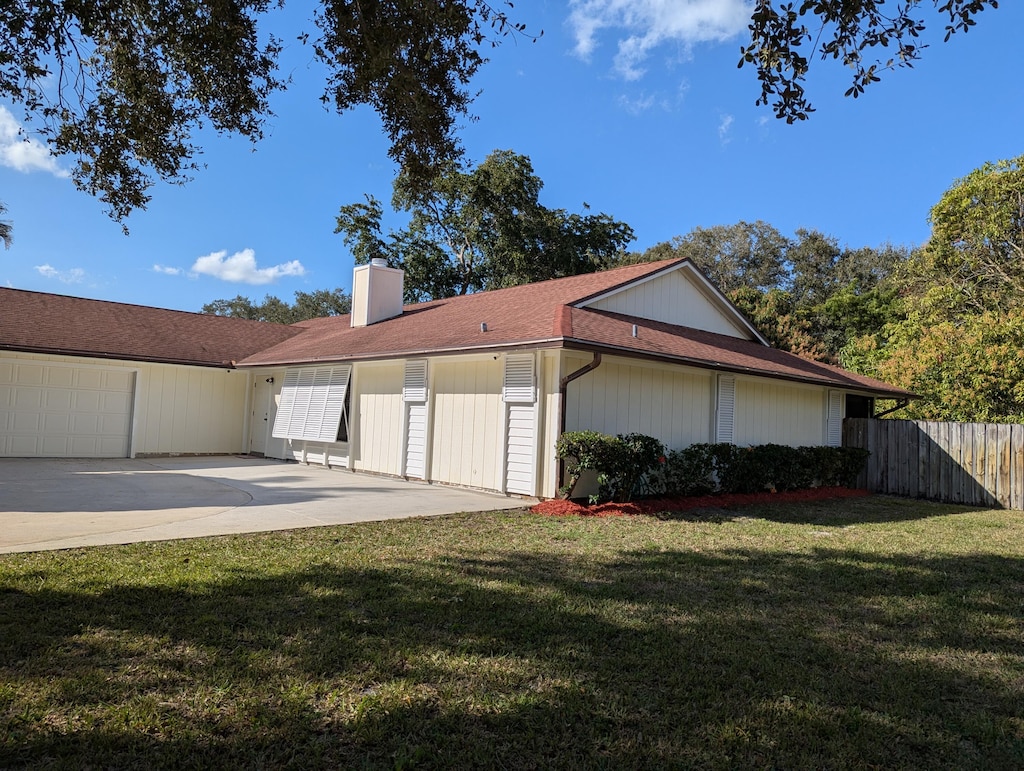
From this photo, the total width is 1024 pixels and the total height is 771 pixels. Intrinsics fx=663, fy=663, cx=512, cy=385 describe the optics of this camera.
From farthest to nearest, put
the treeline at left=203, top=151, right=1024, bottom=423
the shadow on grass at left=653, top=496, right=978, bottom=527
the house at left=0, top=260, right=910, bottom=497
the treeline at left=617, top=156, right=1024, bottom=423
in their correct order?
the treeline at left=203, top=151, right=1024, bottom=423
the treeline at left=617, top=156, right=1024, bottom=423
the house at left=0, top=260, right=910, bottom=497
the shadow on grass at left=653, top=496, right=978, bottom=527

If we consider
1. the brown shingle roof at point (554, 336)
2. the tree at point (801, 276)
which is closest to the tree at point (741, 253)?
the tree at point (801, 276)

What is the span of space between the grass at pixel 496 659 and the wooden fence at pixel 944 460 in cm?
733

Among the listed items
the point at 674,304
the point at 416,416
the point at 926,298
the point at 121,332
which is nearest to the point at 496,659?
the point at 416,416

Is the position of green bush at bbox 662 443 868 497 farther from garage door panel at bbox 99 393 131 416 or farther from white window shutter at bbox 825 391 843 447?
garage door panel at bbox 99 393 131 416

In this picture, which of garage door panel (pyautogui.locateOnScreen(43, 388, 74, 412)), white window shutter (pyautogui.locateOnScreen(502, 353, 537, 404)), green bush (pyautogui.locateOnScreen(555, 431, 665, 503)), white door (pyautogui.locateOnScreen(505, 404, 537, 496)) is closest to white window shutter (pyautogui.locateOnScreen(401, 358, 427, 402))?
white window shutter (pyautogui.locateOnScreen(502, 353, 537, 404))

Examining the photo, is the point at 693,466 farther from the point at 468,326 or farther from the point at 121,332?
the point at 121,332

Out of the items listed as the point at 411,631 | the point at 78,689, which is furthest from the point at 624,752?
the point at 78,689

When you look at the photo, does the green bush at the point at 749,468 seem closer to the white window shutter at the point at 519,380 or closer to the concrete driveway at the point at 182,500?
the white window shutter at the point at 519,380

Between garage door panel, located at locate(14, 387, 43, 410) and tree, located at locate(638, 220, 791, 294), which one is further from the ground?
tree, located at locate(638, 220, 791, 294)

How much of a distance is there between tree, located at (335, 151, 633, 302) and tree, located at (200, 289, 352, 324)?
15685 millimetres

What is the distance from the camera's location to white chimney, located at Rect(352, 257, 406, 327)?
58.9 ft

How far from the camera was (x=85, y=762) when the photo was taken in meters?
2.69

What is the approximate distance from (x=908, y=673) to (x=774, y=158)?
19407 millimetres

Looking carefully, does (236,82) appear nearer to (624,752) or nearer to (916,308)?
(624,752)
